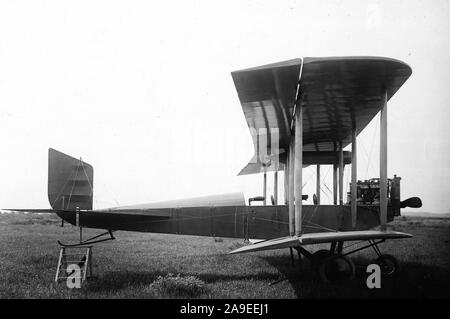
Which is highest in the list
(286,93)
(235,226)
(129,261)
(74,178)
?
(286,93)

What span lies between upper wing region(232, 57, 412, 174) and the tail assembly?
3521 mm

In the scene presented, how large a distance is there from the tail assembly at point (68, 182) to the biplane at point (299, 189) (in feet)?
0.06

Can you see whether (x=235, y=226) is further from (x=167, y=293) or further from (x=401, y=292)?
(x=401, y=292)

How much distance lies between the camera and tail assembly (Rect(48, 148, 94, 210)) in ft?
23.5

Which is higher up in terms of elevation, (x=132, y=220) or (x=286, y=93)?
(x=286, y=93)

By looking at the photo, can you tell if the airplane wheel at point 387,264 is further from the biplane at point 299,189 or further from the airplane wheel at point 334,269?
the airplane wheel at point 334,269

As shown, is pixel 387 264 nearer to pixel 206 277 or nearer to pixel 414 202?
pixel 414 202

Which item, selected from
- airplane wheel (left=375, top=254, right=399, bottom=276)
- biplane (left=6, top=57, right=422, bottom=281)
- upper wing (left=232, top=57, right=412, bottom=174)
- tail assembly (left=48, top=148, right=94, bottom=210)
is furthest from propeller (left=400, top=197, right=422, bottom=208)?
tail assembly (left=48, top=148, right=94, bottom=210)

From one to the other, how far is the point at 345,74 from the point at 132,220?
17.3ft

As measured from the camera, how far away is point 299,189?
21.4 feet
